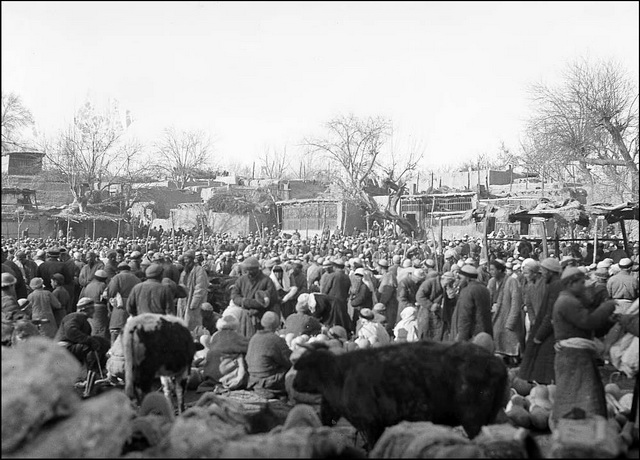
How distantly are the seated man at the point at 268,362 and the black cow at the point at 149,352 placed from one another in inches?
54.6

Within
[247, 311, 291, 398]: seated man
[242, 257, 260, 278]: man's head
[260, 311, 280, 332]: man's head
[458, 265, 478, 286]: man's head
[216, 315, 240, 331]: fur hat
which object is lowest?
[247, 311, 291, 398]: seated man

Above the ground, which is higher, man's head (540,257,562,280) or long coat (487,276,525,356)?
man's head (540,257,562,280)

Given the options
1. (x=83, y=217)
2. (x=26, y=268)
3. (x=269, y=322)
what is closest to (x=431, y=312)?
(x=269, y=322)

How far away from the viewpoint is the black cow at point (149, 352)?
279 inches

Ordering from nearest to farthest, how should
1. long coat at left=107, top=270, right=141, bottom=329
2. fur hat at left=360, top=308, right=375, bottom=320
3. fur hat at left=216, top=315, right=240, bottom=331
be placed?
fur hat at left=216, top=315, right=240, bottom=331 < fur hat at left=360, top=308, right=375, bottom=320 < long coat at left=107, top=270, right=141, bottom=329

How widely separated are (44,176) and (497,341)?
40082 mm

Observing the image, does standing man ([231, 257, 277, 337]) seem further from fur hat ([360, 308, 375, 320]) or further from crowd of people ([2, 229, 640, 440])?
fur hat ([360, 308, 375, 320])

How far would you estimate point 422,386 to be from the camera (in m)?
5.87

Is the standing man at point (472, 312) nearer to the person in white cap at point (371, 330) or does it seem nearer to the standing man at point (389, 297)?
the person in white cap at point (371, 330)

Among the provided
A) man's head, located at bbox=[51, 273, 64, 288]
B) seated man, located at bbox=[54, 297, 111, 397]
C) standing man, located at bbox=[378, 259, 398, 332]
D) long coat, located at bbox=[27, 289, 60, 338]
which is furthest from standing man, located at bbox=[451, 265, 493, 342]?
man's head, located at bbox=[51, 273, 64, 288]

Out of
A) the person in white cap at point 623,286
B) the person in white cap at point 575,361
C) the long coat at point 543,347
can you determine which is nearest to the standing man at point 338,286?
the person in white cap at point 623,286

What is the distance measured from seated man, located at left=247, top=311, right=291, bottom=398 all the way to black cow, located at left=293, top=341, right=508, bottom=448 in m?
2.34

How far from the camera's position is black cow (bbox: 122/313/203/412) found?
23.2 ft

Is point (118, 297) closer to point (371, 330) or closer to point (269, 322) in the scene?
point (269, 322)
